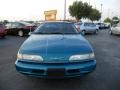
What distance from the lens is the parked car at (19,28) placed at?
21.1 m

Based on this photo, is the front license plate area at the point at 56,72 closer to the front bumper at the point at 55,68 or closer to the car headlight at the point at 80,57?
the front bumper at the point at 55,68

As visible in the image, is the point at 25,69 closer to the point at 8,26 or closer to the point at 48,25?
the point at 48,25

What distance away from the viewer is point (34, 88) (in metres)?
4.77

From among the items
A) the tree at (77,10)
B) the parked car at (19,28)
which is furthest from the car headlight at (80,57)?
the tree at (77,10)

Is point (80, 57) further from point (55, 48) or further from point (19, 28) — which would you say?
point (19, 28)

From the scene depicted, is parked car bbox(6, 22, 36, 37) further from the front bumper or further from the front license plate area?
the front license plate area

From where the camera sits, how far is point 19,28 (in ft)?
69.7

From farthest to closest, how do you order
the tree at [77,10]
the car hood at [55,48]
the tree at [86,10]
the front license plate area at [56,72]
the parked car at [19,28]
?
1. the tree at [86,10]
2. the tree at [77,10]
3. the parked car at [19,28]
4. the car hood at [55,48]
5. the front license plate area at [56,72]

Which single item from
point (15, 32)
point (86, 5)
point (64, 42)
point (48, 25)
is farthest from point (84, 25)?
point (86, 5)

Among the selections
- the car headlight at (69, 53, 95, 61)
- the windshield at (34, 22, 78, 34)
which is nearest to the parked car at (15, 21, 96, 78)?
the car headlight at (69, 53, 95, 61)

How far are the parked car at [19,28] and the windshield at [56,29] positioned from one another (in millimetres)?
14189

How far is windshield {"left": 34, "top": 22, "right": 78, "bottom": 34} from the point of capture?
657 cm

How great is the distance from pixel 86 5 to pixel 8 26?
35706 millimetres

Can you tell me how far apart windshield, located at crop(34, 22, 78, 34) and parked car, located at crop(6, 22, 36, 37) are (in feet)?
46.6
